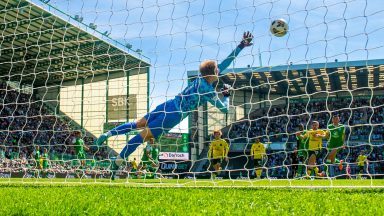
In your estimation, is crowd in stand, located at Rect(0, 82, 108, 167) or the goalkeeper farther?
crowd in stand, located at Rect(0, 82, 108, 167)

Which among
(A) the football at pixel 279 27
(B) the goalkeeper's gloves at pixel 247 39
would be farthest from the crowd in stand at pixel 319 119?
(A) the football at pixel 279 27

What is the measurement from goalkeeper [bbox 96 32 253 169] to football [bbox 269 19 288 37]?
16.8 inches

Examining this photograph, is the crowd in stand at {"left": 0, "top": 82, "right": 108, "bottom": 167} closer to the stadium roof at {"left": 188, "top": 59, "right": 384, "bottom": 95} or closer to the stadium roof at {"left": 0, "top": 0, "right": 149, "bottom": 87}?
the stadium roof at {"left": 0, "top": 0, "right": 149, "bottom": 87}

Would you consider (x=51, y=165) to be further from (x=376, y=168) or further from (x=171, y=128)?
(x=376, y=168)

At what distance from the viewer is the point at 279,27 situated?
6484 mm

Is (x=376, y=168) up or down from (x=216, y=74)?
down

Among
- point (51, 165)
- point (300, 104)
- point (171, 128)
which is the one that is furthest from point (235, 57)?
point (300, 104)

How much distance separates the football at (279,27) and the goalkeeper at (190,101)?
1.40ft

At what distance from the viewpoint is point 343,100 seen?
3008 cm

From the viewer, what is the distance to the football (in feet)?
21.1

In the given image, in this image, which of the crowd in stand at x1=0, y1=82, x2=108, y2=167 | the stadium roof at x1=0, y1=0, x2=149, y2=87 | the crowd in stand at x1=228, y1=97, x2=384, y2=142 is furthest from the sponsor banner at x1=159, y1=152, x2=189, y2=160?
the stadium roof at x1=0, y1=0, x2=149, y2=87

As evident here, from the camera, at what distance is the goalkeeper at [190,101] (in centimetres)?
707

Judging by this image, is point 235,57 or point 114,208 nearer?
point 114,208

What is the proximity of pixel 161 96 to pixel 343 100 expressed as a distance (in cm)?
2520
